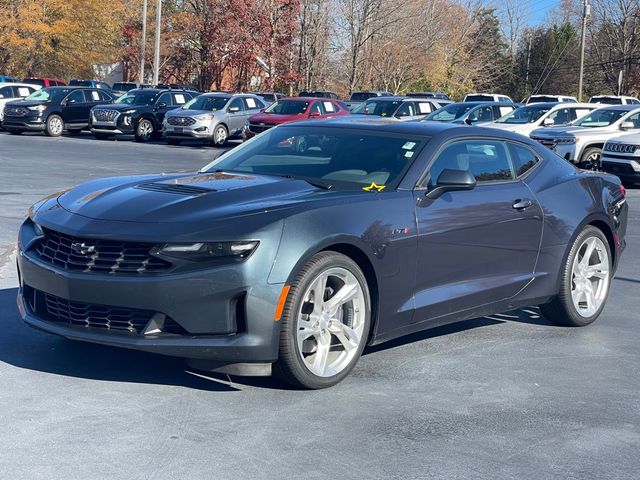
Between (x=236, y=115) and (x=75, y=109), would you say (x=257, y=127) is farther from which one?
(x=75, y=109)

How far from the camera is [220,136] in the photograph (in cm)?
3231

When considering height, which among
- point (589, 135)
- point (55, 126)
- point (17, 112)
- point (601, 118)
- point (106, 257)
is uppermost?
point (601, 118)

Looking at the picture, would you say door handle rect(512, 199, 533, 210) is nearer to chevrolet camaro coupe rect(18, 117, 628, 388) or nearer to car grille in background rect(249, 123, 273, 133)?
chevrolet camaro coupe rect(18, 117, 628, 388)

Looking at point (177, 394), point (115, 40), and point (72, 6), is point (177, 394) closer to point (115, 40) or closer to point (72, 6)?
point (72, 6)

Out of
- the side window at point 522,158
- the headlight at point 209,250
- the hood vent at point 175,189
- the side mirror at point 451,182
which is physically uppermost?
the side window at point 522,158

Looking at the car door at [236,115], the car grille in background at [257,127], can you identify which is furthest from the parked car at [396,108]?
the car door at [236,115]

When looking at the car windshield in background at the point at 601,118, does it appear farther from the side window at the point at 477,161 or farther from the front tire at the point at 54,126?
the front tire at the point at 54,126

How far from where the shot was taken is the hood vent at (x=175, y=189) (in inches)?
228

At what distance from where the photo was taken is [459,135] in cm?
675

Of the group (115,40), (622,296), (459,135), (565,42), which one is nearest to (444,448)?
(459,135)

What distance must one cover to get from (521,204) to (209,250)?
2.63 metres

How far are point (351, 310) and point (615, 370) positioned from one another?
187cm

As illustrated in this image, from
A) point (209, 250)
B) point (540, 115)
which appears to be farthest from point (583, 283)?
point (540, 115)

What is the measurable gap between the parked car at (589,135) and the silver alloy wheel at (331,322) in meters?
17.3
